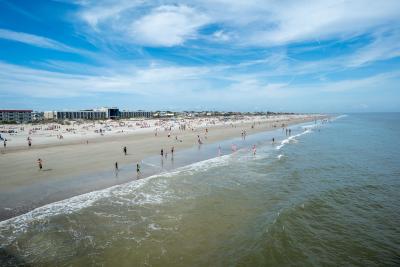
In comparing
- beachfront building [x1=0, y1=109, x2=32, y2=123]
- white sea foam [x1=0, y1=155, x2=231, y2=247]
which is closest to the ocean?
white sea foam [x1=0, y1=155, x2=231, y2=247]

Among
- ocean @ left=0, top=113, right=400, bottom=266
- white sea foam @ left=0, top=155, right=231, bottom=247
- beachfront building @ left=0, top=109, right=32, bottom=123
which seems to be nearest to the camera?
ocean @ left=0, top=113, right=400, bottom=266

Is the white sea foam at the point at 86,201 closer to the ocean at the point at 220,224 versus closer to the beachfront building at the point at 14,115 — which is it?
the ocean at the point at 220,224

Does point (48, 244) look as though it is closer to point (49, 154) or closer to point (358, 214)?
point (358, 214)

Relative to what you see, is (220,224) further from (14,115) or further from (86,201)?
(14,115)

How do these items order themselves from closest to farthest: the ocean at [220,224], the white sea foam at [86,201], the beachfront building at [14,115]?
the ocean at [220,224]
the white sea foam at [86,201]
the beachfront building at [14,115]

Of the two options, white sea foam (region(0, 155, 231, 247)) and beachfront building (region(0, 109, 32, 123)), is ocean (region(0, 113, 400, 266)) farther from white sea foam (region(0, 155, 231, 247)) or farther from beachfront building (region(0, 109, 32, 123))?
beachfront building (region(0, 109, 32, 123))

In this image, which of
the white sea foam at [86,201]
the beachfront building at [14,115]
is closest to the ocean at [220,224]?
the white sea foam at [86,201]

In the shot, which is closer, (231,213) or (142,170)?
(231,213)

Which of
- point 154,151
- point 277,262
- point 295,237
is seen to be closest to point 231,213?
point 295,237
